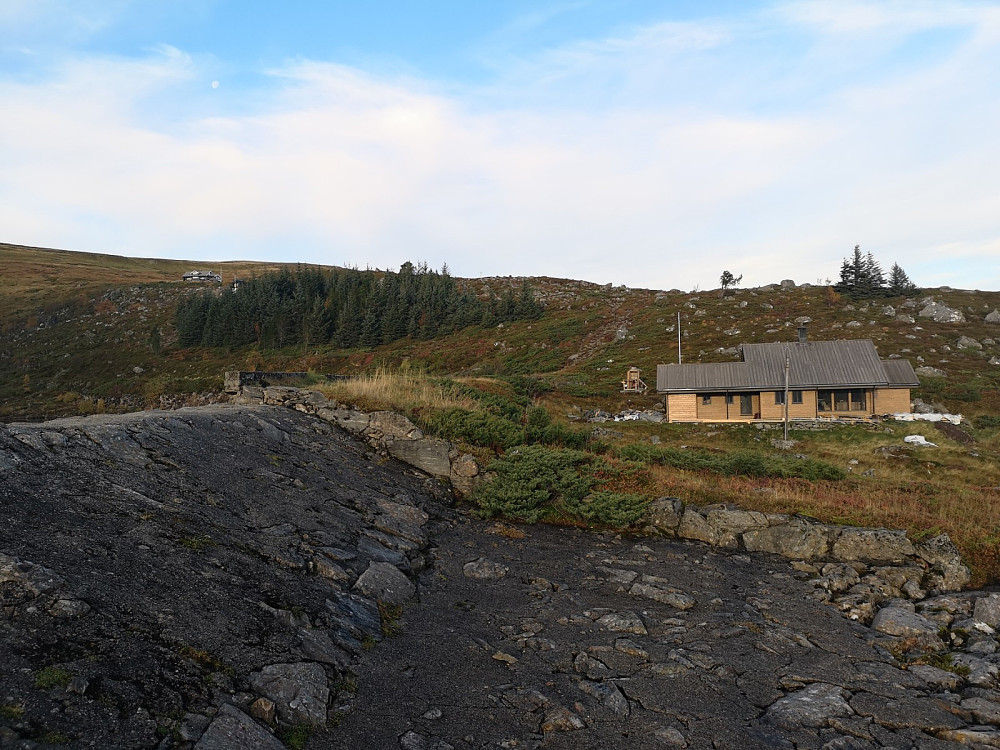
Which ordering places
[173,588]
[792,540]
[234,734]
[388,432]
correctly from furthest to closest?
[388,432] < [792,540] < [173,588] < [234,734]

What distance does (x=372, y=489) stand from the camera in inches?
523

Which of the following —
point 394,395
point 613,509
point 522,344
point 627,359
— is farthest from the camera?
point 522,344

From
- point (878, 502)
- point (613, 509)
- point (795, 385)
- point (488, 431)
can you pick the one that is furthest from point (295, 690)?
point (795, 385)

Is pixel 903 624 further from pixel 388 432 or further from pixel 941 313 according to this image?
pixel 941 313

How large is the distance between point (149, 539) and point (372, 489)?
670cm

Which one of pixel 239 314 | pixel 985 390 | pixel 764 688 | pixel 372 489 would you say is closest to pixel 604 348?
pixel 985 390

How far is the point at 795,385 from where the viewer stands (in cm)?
3666

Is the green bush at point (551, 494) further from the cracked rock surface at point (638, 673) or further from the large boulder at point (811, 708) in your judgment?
the large boulder at point (811, 708)

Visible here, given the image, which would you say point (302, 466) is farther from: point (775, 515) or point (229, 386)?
point (775, 515)

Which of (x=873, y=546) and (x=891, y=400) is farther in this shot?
(x=891, y=400)

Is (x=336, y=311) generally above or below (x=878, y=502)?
above

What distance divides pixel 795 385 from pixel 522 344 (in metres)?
33.5

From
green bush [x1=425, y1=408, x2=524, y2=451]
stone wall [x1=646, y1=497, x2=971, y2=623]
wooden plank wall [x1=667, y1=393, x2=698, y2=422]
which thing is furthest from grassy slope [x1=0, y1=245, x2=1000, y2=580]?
green bush [x1=425, y1=408, x2=524, y2=451]

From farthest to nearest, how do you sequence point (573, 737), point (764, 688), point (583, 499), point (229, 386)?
1. point (229, 386)
2. point (583, 499)
3. point (764, 688)
4. point (573, 737)
